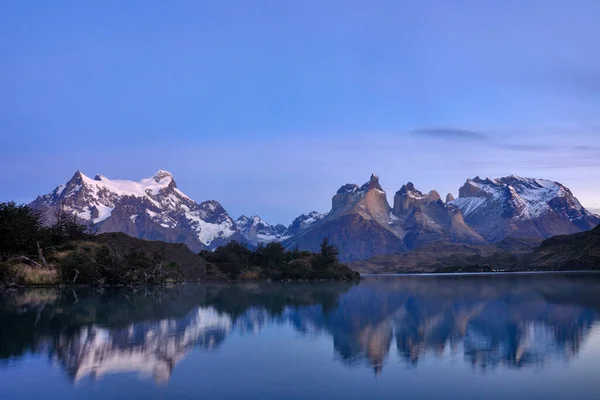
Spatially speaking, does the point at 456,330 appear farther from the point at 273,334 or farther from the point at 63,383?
the point at 63,383

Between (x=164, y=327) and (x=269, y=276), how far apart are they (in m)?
92.9

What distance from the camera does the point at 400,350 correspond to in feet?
83.1

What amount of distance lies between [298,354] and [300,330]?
341 inches

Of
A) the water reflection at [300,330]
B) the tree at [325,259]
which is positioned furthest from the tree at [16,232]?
the tree at [325,259]

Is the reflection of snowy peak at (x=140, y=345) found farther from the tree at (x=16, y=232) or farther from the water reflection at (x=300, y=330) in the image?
the tree at (x=16, y=232)

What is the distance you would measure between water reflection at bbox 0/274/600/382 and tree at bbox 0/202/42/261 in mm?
24272

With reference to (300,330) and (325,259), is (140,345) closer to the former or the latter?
(300,330)

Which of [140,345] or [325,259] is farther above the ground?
[325,259]

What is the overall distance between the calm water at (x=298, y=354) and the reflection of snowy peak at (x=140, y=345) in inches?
2.1

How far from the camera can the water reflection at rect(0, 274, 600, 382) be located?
76.3 feet

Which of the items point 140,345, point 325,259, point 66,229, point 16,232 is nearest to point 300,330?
point 140,345

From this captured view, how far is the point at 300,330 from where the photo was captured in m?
33.6

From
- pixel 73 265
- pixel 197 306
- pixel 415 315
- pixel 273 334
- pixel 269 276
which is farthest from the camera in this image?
pixel 269 276

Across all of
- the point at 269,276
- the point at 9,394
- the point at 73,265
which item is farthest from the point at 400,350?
the point at 269,276
